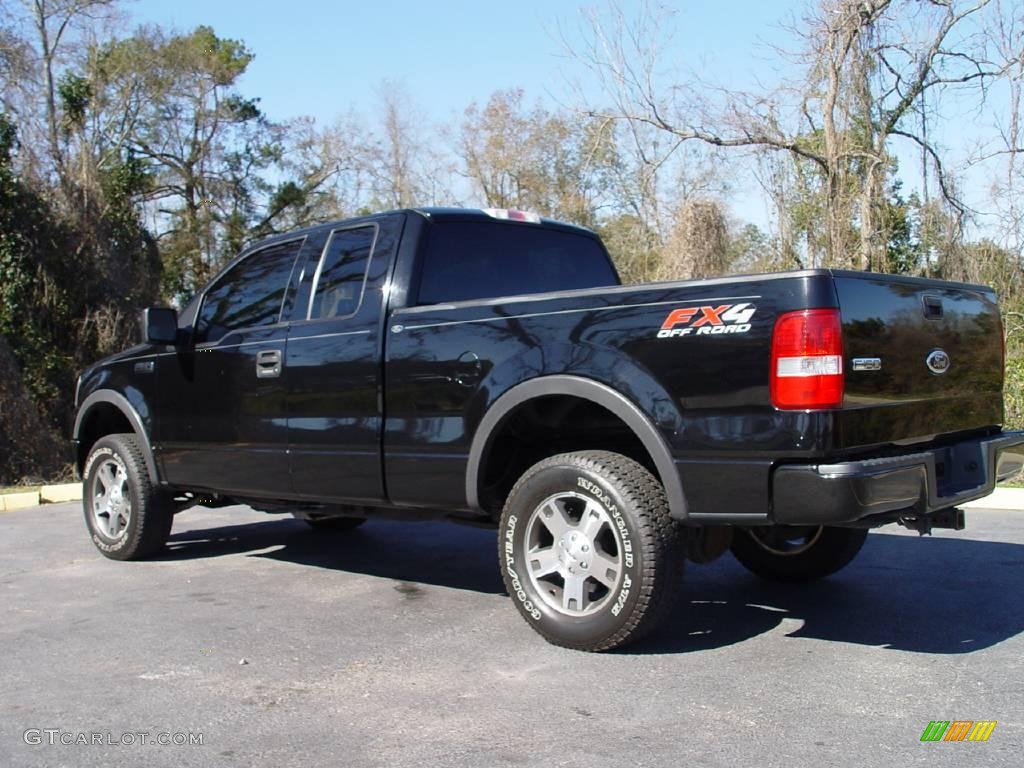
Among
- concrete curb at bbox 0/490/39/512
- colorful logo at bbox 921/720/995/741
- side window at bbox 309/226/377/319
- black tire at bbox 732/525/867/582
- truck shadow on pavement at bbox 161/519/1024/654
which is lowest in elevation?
colorful logo at bbox 921/720/995/741

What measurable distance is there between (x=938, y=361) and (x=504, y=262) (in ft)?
7.90

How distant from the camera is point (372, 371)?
5.07 meters

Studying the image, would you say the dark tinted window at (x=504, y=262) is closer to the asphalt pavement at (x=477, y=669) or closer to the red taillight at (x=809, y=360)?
the asphalt pavement at (x=477, y=669)

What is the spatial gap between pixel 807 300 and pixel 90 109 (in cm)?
3464

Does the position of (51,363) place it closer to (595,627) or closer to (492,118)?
(595,627)

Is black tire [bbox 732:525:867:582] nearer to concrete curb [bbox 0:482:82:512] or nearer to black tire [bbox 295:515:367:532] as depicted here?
black tire [bbox 295:515:367:532]

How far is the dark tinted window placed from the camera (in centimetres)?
536

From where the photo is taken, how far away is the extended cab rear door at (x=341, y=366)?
16.8 feet

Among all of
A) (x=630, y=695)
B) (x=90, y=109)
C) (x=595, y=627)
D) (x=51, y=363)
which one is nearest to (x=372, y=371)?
(x=595, y=627)

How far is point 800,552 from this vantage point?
18.1ft

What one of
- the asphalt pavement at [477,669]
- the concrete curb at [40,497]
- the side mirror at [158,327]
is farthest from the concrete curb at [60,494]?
the side mirror at [158,327]

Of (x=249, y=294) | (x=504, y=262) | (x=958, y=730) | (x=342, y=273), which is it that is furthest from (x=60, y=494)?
(x=958, y=730)

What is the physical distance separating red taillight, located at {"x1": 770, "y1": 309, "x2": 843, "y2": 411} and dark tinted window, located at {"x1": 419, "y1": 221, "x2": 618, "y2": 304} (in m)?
2.09

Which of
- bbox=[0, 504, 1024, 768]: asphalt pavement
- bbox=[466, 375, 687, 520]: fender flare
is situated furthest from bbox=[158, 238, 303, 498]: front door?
bbox=[466, 375, 687, 520]: fender flare
